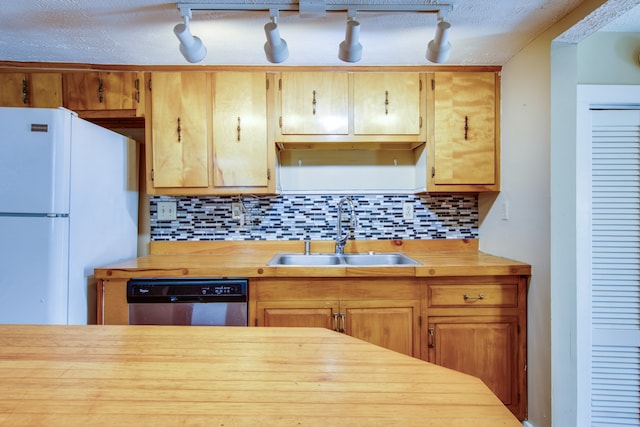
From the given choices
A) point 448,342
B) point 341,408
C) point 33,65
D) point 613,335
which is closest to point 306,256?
point 448,342

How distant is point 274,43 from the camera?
1.37 meters

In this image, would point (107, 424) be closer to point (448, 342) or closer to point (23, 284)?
point (23, 284)

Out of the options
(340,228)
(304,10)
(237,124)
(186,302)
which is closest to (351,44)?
(304,10)

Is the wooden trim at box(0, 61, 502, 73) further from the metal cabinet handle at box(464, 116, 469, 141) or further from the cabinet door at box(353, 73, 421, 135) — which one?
the metal cabinet handle at box(464, 116, 469, 141)

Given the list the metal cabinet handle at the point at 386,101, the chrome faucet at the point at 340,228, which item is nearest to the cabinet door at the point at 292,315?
the chrome faucet at the point at 340,228

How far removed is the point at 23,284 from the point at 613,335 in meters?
2.92

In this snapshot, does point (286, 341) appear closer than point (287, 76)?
Yes

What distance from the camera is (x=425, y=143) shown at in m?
1.92

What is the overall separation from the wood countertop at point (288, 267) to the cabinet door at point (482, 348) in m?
0.27

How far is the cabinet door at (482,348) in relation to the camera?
159cm

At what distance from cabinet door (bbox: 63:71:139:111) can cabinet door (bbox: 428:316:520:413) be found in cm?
220

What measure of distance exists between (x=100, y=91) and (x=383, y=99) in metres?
1.73

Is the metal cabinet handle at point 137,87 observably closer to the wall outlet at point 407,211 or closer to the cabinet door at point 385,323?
the cabinet door at point 385,323

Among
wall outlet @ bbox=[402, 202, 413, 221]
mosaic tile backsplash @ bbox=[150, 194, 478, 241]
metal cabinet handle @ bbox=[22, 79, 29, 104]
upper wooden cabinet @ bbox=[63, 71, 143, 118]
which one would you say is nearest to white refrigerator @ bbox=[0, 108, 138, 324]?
upper wooden cabinet @ bbox=[63, 71, 143, 118]
